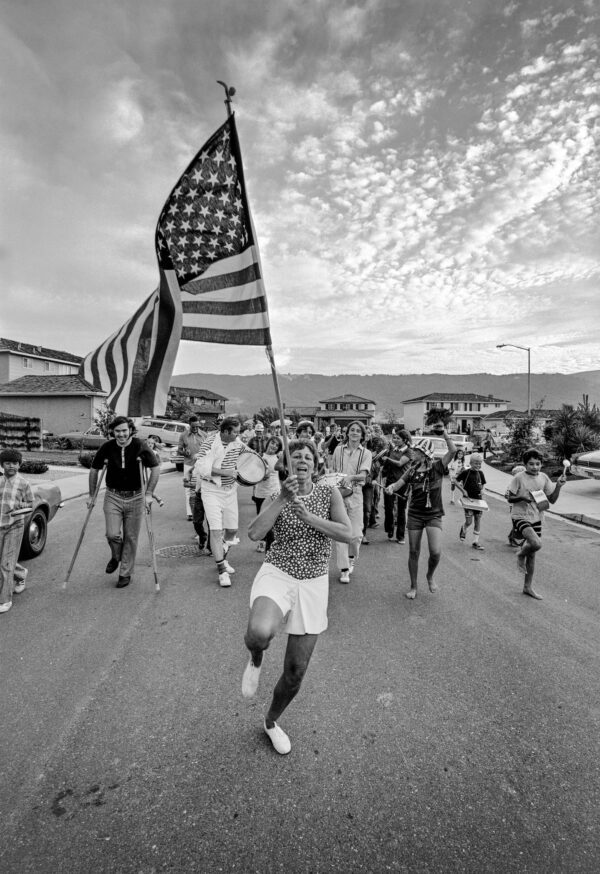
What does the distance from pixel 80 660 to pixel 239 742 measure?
1743mm

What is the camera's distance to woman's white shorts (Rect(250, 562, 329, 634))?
274 centimetres

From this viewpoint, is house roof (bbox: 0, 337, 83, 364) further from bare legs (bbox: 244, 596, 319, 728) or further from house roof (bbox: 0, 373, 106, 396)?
bare legs (bbox: 244, 596, 319, 728)

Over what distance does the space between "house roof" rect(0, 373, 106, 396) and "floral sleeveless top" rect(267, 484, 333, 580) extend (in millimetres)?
33415

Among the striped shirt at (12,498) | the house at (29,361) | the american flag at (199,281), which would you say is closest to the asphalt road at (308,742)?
the striped shirt at (12,498)

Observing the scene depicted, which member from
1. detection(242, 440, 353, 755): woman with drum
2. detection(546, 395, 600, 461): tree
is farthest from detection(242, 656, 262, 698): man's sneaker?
detection(546, 395, 600, 461): tree

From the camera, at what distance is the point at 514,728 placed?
3049 millimetres

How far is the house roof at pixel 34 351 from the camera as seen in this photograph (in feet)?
132

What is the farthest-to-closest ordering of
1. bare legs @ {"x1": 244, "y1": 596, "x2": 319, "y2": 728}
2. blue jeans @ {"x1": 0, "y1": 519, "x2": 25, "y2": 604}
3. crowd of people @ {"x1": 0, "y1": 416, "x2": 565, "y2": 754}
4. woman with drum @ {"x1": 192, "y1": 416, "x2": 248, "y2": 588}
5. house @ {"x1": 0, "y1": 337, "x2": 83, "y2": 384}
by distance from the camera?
1. house @ {"x1": 0, "y1": 337, "x2": 83, "y2": 384}
2. woman with drum @ {"x1": 192, "y1": 416, "x2": 248, "y2": 588}
3. blue jeans @ {"x1": 0, "y1": 519, "x2": 25, "y2": 604}
4. crowd of people @ {"x1": 0, "y1": 416, "x2": 565, "y2": 754}
5. bare legs @ {"x1": 244, "y1": 596, "x2": 319, "y2": 728}

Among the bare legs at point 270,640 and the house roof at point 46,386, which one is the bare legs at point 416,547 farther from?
the house roof at point 46,386

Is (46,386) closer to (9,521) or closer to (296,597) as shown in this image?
(9,521)

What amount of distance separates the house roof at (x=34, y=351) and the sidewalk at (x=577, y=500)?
33277mm

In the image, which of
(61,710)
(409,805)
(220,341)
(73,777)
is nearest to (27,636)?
(61,710)

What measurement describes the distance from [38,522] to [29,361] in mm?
40873

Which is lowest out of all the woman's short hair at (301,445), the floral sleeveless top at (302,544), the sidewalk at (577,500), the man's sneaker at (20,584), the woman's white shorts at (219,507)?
the sidewalk at (577,500)
